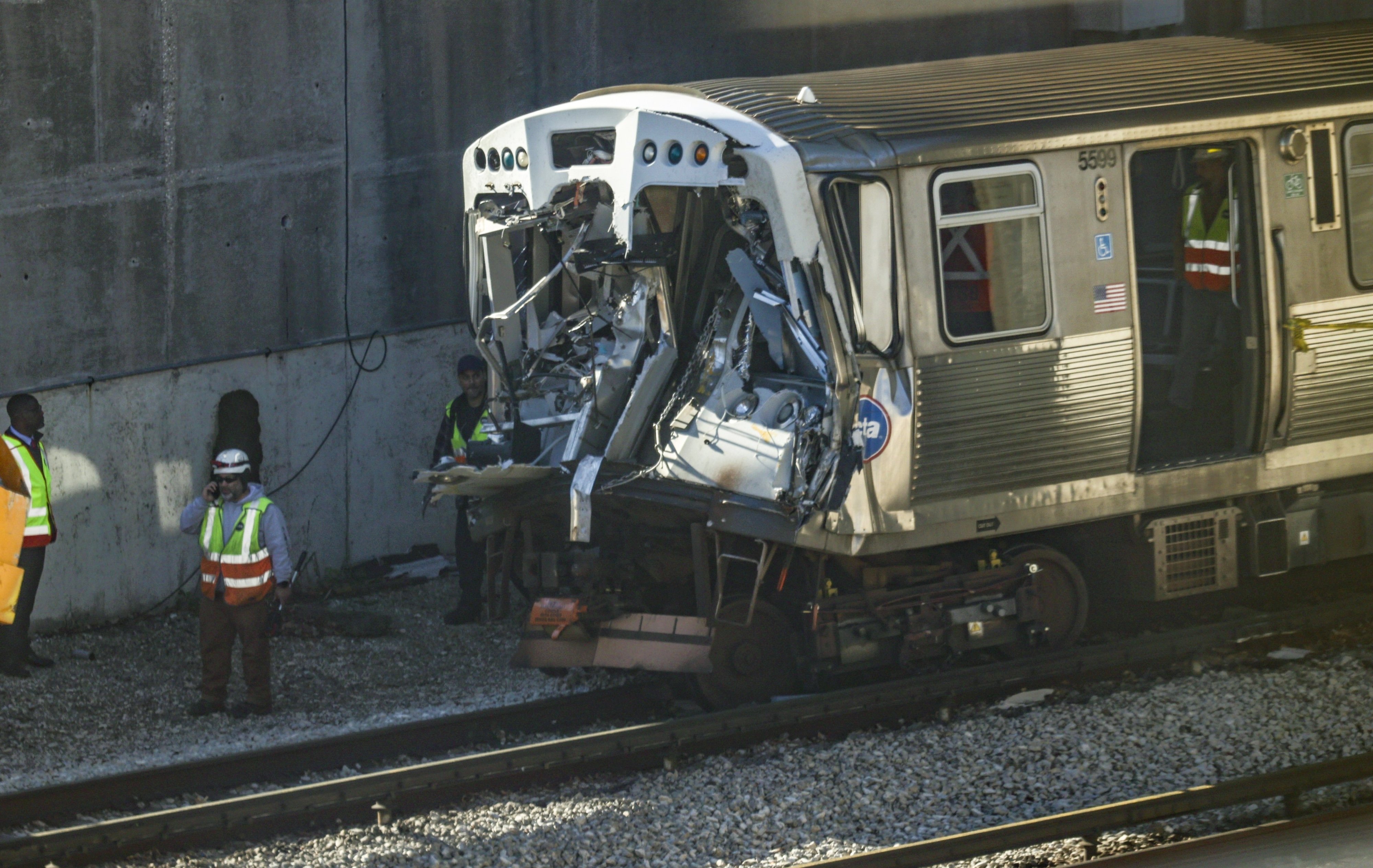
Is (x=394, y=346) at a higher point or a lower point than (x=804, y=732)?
higher

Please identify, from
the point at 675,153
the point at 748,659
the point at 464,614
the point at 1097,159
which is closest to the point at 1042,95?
the point at 1097,159

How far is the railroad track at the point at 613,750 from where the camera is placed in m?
6.83

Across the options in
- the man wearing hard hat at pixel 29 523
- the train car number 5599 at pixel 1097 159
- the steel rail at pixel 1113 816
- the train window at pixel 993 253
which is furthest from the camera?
the man wearing hard hat at pixel 29 523

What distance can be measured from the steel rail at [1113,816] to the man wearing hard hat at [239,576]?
3.85 m

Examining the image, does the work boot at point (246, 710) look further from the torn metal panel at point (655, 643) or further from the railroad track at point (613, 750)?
the torn metal panel at point (655, 643)

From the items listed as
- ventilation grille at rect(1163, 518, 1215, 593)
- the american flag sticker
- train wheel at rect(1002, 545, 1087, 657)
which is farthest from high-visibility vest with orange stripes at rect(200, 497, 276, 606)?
ventilation grille at rect(1163, 518, 1215, 593)

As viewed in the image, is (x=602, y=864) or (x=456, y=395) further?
(x=456, y=395)

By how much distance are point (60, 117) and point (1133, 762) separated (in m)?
7.63

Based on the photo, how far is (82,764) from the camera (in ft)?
26.9

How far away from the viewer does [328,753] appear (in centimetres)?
802

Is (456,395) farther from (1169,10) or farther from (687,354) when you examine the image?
(1169,10)

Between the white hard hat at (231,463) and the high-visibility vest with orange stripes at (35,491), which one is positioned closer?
the white hard hat at (231,463)

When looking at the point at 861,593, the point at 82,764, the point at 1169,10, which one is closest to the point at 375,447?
the point at 82,764

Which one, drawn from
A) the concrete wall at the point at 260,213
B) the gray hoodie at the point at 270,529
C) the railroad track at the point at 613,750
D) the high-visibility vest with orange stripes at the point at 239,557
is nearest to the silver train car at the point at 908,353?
the railroad track at the point at 613,750
